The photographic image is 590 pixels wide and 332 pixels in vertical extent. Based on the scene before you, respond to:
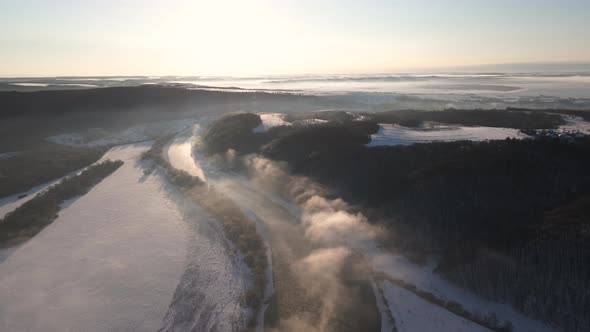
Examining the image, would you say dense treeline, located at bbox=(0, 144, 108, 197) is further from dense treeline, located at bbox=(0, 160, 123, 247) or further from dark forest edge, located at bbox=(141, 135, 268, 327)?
dark forest edge, located at bbox=(141, 135, 268, 327)

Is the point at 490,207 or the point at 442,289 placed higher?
the point at 490,207

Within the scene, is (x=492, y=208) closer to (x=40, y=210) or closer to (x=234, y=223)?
(x=234, y=223)

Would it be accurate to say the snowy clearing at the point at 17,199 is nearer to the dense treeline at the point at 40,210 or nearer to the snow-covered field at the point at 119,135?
the dense treeline at the point at 40,210

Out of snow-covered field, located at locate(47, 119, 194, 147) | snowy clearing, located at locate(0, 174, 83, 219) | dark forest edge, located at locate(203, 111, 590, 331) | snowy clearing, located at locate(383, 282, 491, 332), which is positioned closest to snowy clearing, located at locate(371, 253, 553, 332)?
dark forest edge, located at locate(203, 111, 590, 331)

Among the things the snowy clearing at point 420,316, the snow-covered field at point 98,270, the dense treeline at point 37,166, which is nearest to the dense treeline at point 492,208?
the snowy clearing at point 420,316

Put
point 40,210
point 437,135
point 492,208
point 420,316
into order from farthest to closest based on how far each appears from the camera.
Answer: point 437,135 → point 40,210 → point 492,208 → point 420,316

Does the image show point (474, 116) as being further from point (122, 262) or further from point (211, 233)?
point (122, 262)

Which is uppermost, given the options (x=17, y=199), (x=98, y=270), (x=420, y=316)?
(x=98, y=270)

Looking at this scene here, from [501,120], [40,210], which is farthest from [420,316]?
[501,120]

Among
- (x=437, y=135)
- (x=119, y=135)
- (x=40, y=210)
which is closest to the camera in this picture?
(x=40, y=210)
